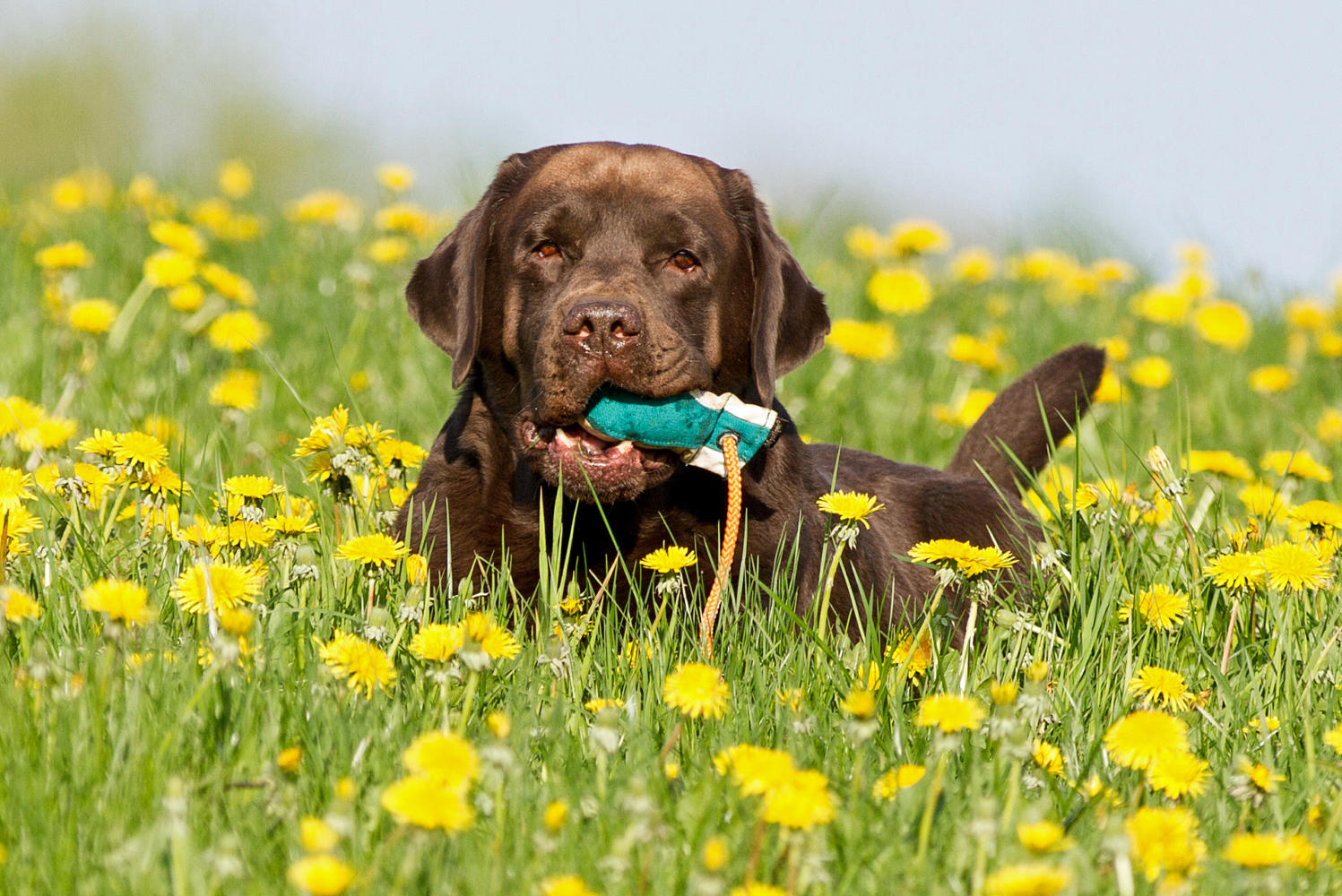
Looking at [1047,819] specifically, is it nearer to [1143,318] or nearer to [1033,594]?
[1033,594]

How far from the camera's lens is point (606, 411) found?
3566mm

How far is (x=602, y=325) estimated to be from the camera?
11.4 ft

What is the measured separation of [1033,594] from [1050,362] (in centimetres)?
172

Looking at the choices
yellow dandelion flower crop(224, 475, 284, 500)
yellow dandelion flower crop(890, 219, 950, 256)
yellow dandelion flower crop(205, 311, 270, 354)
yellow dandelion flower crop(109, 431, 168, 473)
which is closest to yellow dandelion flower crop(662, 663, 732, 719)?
yellow dandelion flower crop(224, 475, 284, 500)

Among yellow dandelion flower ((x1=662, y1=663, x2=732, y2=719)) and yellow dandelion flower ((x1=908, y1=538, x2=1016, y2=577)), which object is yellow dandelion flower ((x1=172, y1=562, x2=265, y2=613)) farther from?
yellow dandelion flower ((x1=908, y1=538, x2=1016, y2=577))

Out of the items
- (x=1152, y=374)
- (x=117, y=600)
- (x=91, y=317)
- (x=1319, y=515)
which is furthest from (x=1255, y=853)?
(x=1152, y=374)

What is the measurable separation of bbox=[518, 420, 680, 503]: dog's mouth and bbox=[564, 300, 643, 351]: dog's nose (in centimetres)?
25

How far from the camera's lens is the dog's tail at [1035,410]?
5.03 metres

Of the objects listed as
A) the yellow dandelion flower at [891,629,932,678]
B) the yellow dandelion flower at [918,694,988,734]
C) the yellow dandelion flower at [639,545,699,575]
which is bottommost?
the yellow dandelion flower at [891,629,932,678]

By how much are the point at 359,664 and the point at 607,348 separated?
48.3 inches

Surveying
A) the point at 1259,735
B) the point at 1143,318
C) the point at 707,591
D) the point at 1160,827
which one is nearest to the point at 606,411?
the point at 707,591

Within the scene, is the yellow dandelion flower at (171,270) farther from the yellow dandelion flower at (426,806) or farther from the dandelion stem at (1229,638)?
the yellow dandelion flower at (426,806)

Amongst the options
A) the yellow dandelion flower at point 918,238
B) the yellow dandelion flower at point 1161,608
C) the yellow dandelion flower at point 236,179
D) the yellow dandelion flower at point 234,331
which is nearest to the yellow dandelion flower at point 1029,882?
the yellow dandelion flower at point 1161,608

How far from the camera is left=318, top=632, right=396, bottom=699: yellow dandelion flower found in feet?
8.07
